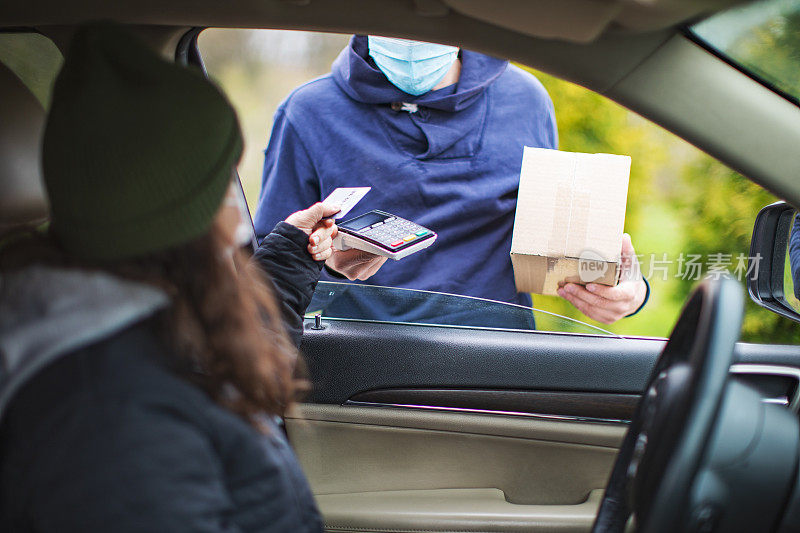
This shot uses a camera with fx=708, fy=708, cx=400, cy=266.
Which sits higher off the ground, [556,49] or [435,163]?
[556,49]

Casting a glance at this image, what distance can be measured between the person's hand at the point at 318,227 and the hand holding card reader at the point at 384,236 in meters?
0.06

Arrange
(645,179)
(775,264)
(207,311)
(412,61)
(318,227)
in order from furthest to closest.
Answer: (645,179)
(412,61)
(318,227)
(775,264)
(207,311)

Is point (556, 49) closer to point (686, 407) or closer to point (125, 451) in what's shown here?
point (686, 407)

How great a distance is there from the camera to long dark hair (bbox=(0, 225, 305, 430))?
89 centimetres

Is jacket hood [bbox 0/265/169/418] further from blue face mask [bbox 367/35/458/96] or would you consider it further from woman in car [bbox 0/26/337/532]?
blue face mask [bbox 367/35/458/96]


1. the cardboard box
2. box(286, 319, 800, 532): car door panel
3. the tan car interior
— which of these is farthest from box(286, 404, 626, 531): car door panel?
the tan car interior

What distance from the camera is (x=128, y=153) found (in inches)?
32.8

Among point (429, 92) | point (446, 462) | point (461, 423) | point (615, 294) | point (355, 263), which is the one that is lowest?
point (446, 462)

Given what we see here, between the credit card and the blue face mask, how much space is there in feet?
1.11

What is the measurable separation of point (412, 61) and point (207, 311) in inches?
45.8

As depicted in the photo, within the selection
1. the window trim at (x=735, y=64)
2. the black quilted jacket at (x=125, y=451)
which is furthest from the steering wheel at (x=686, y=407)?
the black quilted jacket at (x=125, y=451)

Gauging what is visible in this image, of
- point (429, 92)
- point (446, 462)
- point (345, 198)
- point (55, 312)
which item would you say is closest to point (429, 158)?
point (429, 92)

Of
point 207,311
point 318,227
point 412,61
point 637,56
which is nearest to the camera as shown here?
point 207,311

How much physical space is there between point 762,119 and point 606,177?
0.52 metres
